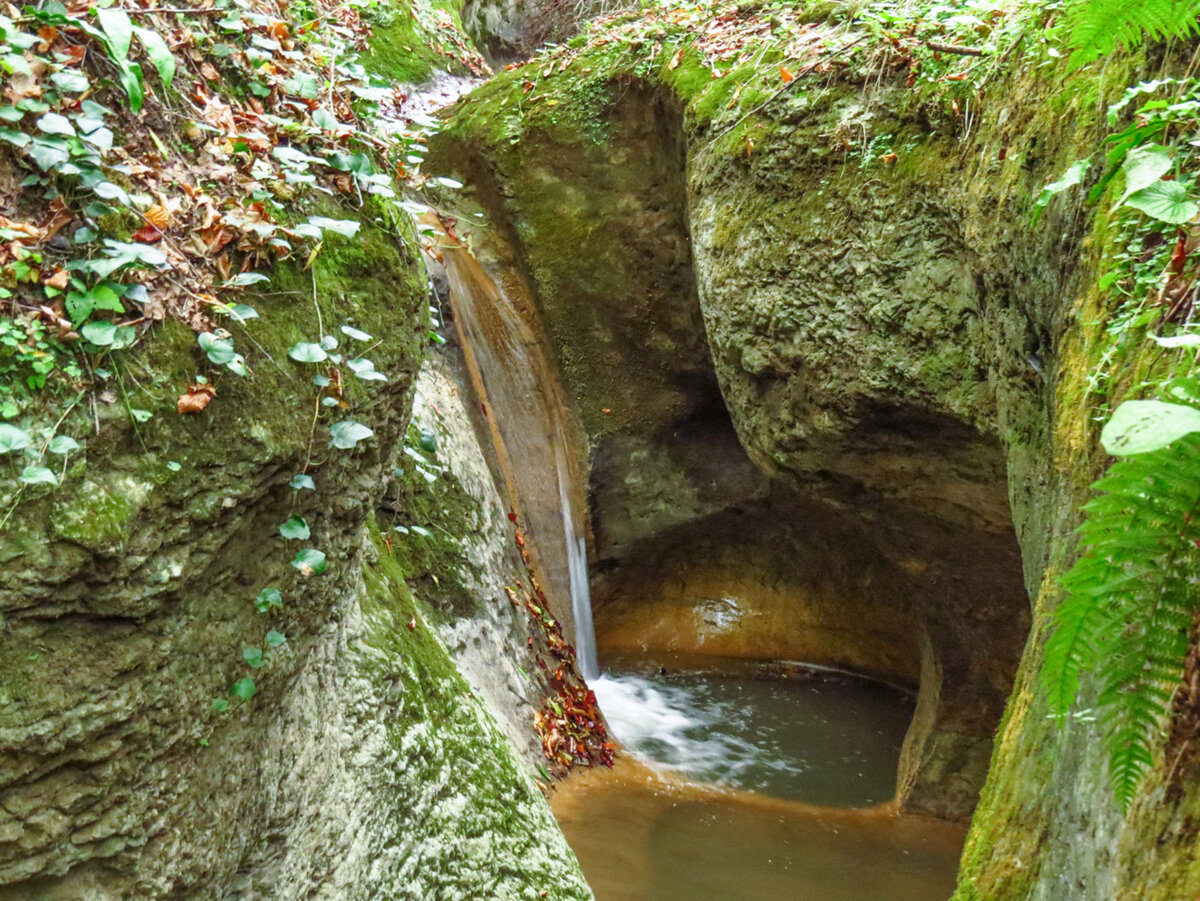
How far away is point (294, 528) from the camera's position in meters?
2.51

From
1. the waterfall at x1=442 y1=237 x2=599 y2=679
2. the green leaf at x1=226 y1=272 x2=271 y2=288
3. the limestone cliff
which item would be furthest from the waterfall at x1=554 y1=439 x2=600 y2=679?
the green leaf at x1=226 y1=272 x2=271 y2=288

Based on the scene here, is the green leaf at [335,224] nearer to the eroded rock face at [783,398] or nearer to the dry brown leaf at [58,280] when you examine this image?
the dry brown leaf at [58,280]

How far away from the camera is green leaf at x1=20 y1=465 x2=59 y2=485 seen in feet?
6.32

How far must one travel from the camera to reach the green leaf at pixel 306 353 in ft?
8.00

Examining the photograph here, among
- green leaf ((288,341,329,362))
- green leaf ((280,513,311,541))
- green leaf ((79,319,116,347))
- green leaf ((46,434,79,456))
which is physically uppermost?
green leaf ((288,341,329,362))

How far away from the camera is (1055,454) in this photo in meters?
2.73

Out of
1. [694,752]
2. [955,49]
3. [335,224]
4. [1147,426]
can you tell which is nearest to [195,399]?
[335,224]

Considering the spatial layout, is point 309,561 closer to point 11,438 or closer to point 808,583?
point 11,438

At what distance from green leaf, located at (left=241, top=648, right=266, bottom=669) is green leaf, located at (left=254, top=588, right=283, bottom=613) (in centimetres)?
11

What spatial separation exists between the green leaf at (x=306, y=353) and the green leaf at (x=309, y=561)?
0.55 meters

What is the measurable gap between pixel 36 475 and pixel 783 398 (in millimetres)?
3995

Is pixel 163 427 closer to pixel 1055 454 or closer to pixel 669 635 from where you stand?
pixel 1055 454

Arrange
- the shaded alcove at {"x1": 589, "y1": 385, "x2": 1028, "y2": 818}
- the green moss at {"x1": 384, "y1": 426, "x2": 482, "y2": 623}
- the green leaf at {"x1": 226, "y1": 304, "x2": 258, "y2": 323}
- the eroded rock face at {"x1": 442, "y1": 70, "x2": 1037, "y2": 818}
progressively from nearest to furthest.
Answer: the green leaf at {"x1": 226, "y1": 304, "x2": 258, "y2": 323} < the eroded rock face at {"x1": 442, "y1": 70, "x2": 1037, "y2": 818} < the green moss at {"x1": 384, "y1": 426, "x2": 482, "y2": 623} < the shaded alcove at {"x1": 589, "y1": 385, "x2": 1028, "y2": 818}

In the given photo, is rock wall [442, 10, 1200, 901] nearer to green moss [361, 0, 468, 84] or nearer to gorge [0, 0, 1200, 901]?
gorge [0, 0, 1200, 901]
